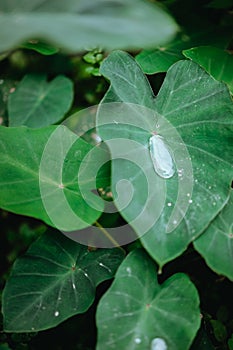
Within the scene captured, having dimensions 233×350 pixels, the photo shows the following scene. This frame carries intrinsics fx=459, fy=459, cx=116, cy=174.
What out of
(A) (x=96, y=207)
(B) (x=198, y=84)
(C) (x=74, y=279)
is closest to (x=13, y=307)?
(C) (x=74, y=279)

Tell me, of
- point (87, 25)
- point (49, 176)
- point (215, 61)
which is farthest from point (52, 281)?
point (215, 61)

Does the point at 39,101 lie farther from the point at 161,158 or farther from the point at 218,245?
the point at 218,245

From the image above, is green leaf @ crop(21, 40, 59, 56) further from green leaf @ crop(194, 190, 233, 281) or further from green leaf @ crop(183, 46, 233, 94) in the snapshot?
green leaf @ crop(194, 190, 233, 281)

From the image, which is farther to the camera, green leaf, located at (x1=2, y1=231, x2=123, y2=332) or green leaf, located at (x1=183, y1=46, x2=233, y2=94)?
green leaf, located at (x1=183, y1=46, x2=233, y2=94)

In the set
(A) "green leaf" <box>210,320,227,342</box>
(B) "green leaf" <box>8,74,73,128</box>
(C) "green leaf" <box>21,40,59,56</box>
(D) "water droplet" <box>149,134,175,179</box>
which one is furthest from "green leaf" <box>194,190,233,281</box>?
(C) "green leaf" <box>21,40,59,56</box>

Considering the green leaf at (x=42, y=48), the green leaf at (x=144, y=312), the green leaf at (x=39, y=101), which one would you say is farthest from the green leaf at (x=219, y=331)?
the green leaf at (x=42, y=48)

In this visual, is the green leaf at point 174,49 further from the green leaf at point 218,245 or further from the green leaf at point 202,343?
the green leaf at point 202,343
